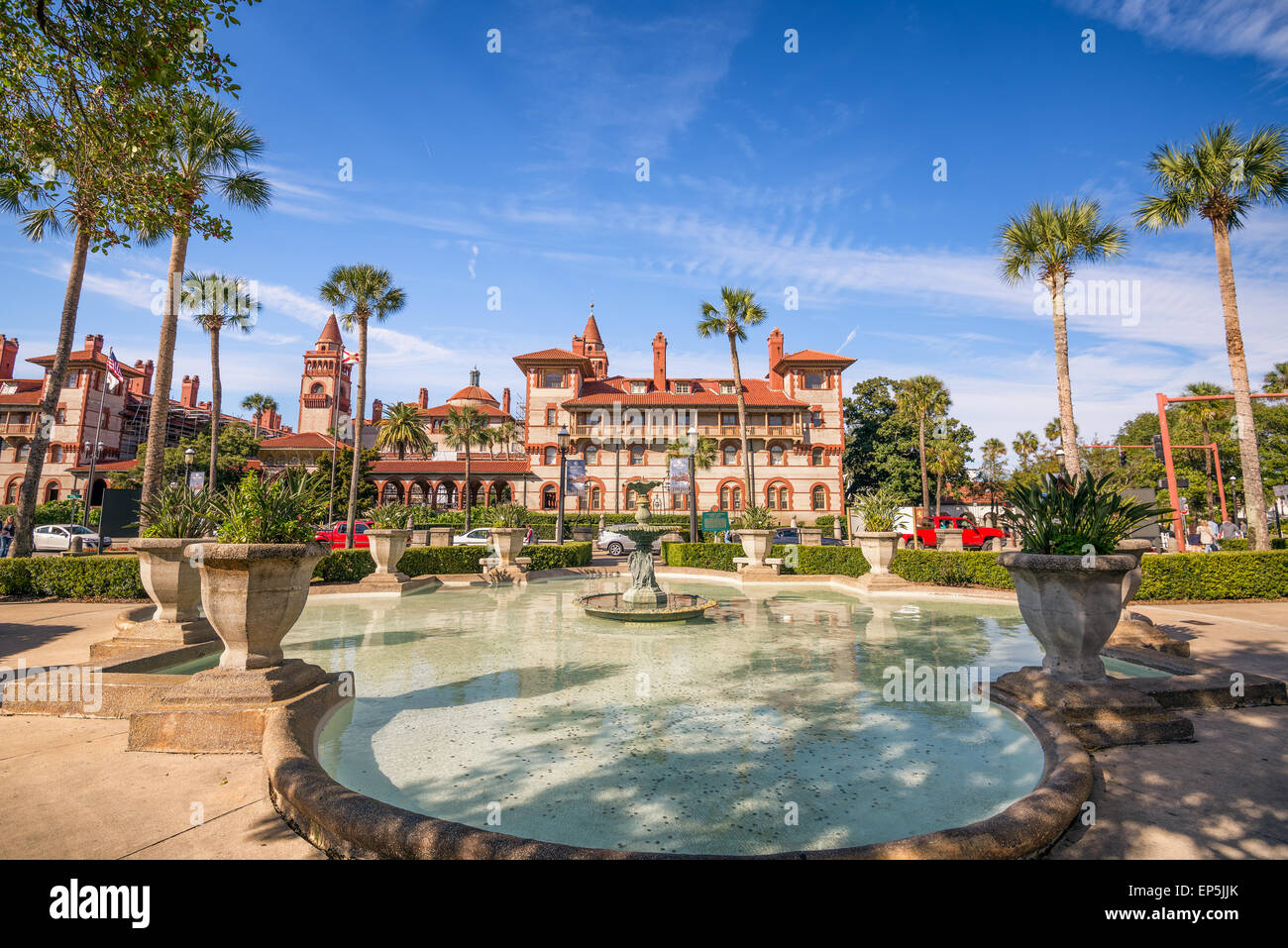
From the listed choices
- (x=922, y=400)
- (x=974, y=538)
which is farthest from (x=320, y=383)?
(x=974, y=538)

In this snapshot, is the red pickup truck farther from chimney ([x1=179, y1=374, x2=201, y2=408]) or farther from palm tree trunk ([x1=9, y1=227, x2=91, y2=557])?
chimney ([x1=179, y1=374, x2=201, y2=408])

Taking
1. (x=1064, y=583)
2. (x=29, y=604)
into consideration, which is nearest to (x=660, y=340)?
(x=29, y=604)

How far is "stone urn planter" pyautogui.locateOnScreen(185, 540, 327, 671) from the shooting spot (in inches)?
185

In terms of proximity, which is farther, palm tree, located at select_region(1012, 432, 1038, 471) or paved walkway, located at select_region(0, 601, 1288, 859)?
palm tree, located at select_region(1012, 432, 1038, 471)

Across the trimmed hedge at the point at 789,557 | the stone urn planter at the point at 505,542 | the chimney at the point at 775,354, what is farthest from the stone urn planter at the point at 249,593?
the chimney at the point at 775,354

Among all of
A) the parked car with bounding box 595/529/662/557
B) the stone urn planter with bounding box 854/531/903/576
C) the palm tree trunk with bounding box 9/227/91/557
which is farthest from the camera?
the parked car with bounding box 595/529/662/557

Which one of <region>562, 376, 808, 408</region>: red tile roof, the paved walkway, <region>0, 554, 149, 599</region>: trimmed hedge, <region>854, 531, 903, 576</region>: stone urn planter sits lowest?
the paved walkway

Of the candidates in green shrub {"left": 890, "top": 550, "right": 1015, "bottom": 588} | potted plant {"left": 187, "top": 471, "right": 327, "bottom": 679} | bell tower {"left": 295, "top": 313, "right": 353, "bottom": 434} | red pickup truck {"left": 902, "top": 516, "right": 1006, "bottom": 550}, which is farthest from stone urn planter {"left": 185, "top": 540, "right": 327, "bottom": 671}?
bell tower {"left": 295, "top": 313, "right": 353, "bottom": 434}

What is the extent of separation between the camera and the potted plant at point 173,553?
675 centimetres

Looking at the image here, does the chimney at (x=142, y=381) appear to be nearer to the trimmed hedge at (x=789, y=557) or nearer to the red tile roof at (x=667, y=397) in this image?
the red tile roof at (x=667, y=397)

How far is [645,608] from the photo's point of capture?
1146 centimetres

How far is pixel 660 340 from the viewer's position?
166 feet

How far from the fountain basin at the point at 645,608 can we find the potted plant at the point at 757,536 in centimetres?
518

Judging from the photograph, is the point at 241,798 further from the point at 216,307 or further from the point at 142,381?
the point at 142,381
